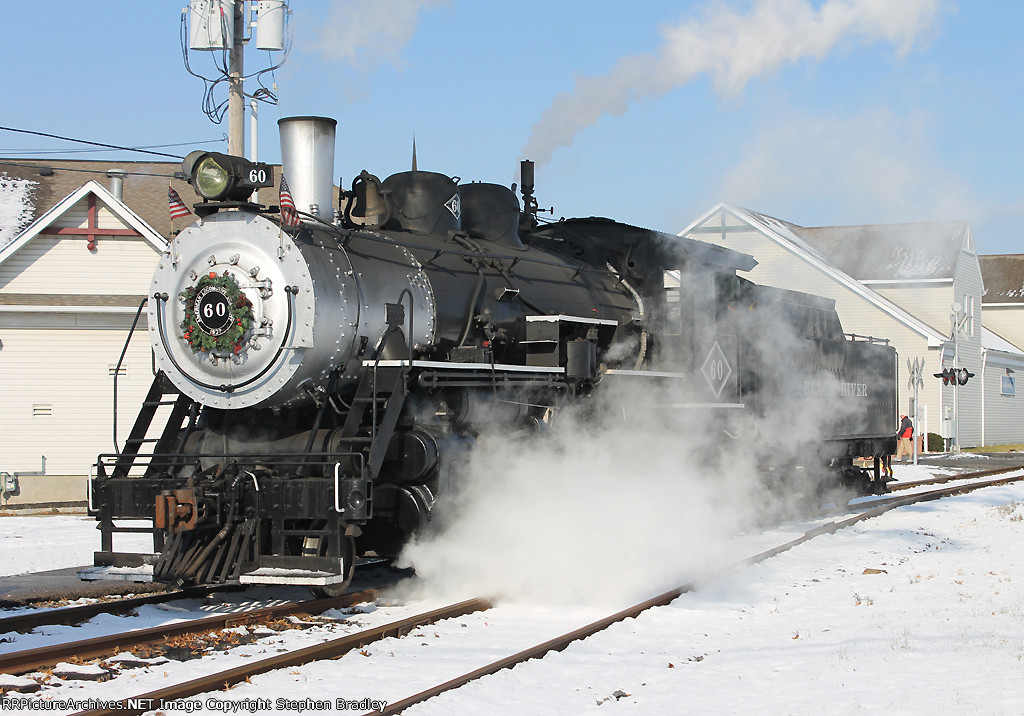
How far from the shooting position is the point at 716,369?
40.2 feet

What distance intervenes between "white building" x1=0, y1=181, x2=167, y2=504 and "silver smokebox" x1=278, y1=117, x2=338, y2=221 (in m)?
11.0

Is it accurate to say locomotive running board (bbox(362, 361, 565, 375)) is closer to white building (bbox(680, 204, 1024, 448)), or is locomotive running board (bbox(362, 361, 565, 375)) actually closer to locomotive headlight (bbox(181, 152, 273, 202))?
locomotive headlight (bbox(181, 152, 273, 202))

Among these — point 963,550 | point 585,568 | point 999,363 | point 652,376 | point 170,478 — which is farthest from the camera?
point 999,363

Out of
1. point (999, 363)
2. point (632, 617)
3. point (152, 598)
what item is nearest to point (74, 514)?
point (152, 598)

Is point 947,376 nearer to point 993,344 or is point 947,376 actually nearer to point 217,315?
point 993,344

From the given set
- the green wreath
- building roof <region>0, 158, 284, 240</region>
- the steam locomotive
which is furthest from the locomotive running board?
building roof <region>0, 158, 284, 240</region>

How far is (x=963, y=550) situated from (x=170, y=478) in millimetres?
8620

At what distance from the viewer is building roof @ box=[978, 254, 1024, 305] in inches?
1932

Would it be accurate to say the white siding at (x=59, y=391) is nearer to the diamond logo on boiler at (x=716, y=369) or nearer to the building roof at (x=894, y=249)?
the diamond logo on boiler at (x=716, y=369)

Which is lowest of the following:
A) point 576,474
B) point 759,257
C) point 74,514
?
point 74,514

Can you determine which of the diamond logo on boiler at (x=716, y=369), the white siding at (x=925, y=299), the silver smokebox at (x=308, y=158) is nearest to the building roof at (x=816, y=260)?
the white siding at (x=925, y=299)

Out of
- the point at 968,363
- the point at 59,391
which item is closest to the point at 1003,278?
the point at 968,363

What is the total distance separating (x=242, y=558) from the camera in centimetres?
772

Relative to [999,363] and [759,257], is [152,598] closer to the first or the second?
[759,257]
